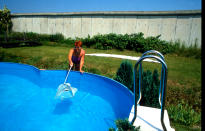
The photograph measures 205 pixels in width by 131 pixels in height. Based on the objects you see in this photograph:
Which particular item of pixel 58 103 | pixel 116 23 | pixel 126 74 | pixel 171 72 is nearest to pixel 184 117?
pixel 126 74

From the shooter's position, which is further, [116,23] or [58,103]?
[116,23]

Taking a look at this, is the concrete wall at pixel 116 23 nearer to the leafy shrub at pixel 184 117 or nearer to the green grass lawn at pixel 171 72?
the green grass lawn at pixel 171 72

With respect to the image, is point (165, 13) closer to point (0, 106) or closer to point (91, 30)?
point (91, 30)

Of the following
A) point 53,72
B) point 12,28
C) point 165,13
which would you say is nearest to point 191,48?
point 165,13

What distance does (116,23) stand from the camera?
14.2 metres

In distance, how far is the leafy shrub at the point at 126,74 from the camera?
479cm

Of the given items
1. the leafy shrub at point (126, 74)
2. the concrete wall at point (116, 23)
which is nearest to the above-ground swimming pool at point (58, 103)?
the leafy shrub at point (126, 74)

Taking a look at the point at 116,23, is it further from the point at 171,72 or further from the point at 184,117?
the point at 184,117

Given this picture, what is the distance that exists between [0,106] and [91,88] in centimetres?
335

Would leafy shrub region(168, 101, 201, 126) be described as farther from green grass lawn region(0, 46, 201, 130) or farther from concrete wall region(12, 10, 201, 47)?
concrete wall region(12, 10, 201, 47)

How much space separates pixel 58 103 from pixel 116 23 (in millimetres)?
10903

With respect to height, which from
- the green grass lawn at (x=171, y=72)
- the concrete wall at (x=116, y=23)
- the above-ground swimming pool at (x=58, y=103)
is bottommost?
the above-ground swimming pool at (x=58, y=103)

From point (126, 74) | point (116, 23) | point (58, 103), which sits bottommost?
point (58, 103)

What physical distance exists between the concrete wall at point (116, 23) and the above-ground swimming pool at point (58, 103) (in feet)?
28.1
